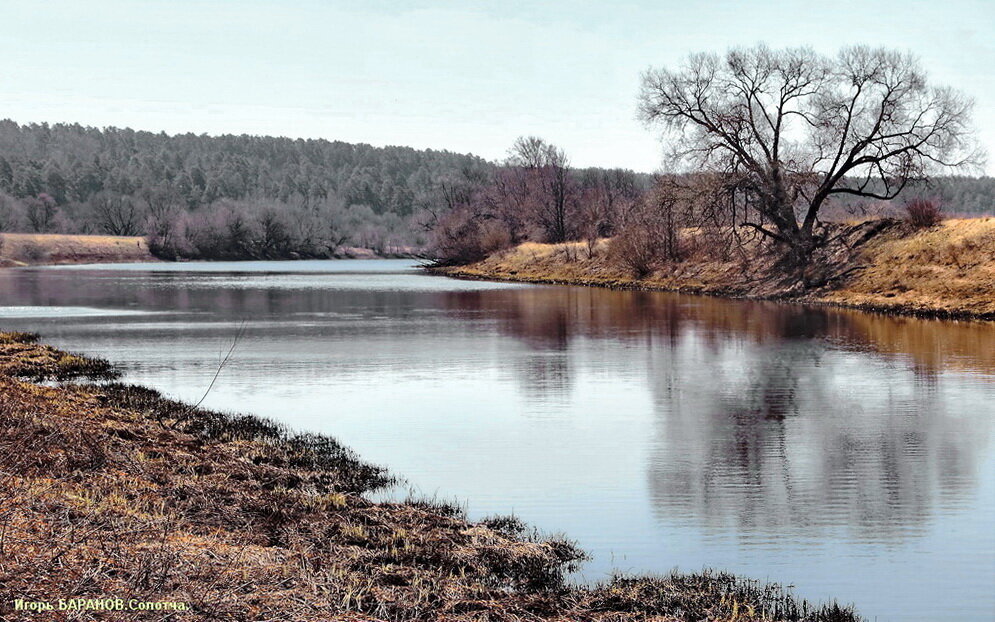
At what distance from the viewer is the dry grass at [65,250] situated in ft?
412

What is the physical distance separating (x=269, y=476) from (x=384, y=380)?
9.61 metres

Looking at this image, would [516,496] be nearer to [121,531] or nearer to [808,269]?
[121,531]

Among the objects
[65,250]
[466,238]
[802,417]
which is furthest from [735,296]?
[65,250]

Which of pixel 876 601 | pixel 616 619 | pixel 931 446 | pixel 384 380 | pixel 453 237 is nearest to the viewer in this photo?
pixel 616 619

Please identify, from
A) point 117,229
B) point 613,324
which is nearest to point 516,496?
point 613,324

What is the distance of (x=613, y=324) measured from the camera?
36.2 m

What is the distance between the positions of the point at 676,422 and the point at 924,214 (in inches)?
1488

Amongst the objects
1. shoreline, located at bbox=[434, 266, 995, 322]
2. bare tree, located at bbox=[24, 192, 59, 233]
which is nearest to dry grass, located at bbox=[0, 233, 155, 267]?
bare tree, located at bbox=[24, 192, 59, 233]

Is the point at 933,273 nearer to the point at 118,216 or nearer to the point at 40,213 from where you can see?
the point at 118,216

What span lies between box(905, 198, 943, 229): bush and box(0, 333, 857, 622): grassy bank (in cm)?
4248

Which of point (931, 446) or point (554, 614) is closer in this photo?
point (554, 614)

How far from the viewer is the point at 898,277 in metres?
44.6

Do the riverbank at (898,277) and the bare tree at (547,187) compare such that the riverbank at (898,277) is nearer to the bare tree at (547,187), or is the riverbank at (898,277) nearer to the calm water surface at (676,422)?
the calm water surface at (676,422)

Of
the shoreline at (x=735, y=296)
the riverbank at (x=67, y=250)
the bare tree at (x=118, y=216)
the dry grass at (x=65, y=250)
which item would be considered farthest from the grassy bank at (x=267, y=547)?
the bare tree at (x=118, y=216)
